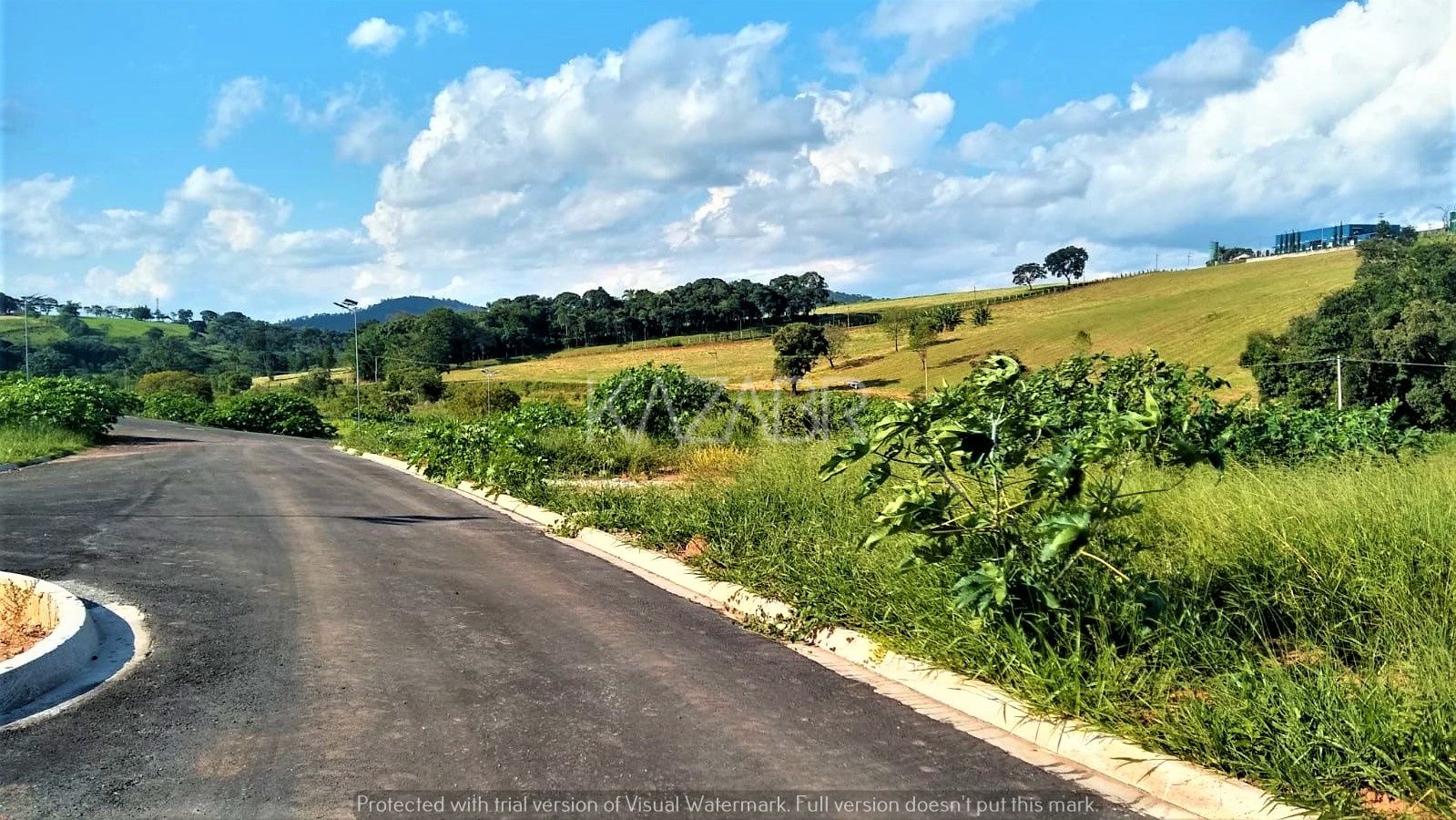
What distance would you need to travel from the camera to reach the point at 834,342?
77.9 m

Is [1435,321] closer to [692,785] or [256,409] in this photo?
[692,785]

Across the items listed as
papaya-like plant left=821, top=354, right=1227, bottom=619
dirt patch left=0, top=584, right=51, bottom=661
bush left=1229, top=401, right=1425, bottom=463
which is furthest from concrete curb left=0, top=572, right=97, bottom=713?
bush left=1229, top=401, right=1425, bottom=463

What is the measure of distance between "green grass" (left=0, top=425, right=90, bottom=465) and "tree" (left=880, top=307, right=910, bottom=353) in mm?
66110

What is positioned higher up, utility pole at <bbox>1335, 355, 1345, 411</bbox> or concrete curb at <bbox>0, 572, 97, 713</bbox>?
utility pole at <bbox>1335, 355, 1345, 411</bbox>

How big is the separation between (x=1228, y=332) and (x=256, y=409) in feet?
201

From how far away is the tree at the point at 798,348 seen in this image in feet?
225

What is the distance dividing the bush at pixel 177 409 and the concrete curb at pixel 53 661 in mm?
55529

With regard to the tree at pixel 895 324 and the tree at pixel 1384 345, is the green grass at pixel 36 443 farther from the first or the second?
the tree at pixel 895 324

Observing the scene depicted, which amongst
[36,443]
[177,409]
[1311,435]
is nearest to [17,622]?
[1311,435]

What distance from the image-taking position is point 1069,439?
536 cm

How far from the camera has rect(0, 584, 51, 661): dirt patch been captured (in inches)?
229

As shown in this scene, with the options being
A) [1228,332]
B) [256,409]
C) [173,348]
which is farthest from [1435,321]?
[173,348]

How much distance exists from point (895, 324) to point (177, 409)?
194 ft

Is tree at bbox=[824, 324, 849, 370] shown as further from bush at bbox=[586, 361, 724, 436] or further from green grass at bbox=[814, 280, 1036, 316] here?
bush at bbox=[586, 361, 724, 436]
